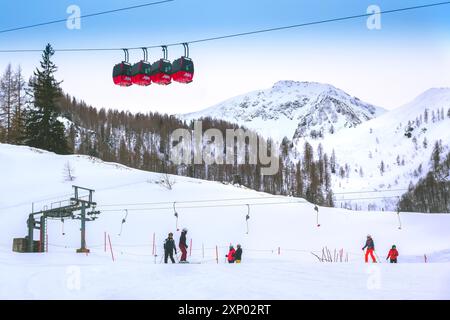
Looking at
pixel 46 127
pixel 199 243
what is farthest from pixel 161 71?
pixel 46 127

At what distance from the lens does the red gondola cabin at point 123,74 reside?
18.4 metres

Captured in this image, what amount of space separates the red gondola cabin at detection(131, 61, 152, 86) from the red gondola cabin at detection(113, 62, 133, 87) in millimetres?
596

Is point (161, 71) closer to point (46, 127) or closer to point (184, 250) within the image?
point (184, 250)

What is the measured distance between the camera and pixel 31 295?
455 inches

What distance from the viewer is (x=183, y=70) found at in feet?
56.2

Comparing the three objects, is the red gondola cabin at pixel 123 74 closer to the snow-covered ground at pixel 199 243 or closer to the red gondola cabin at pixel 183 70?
the red gondola cabin at pixel 183 70

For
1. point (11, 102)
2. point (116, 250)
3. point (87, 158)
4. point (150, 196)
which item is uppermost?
point (11, 102)

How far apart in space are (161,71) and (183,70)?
86 cm

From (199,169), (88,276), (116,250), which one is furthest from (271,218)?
(199,169)

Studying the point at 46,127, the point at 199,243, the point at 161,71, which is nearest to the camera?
the point at 161,71

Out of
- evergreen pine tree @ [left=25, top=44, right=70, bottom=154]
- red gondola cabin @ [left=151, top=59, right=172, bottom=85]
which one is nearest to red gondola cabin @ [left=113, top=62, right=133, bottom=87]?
red gondola cabin @ [left=151, top=59, right=172, bottom=85]

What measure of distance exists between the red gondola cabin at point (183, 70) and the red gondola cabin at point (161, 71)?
0.70 ft
